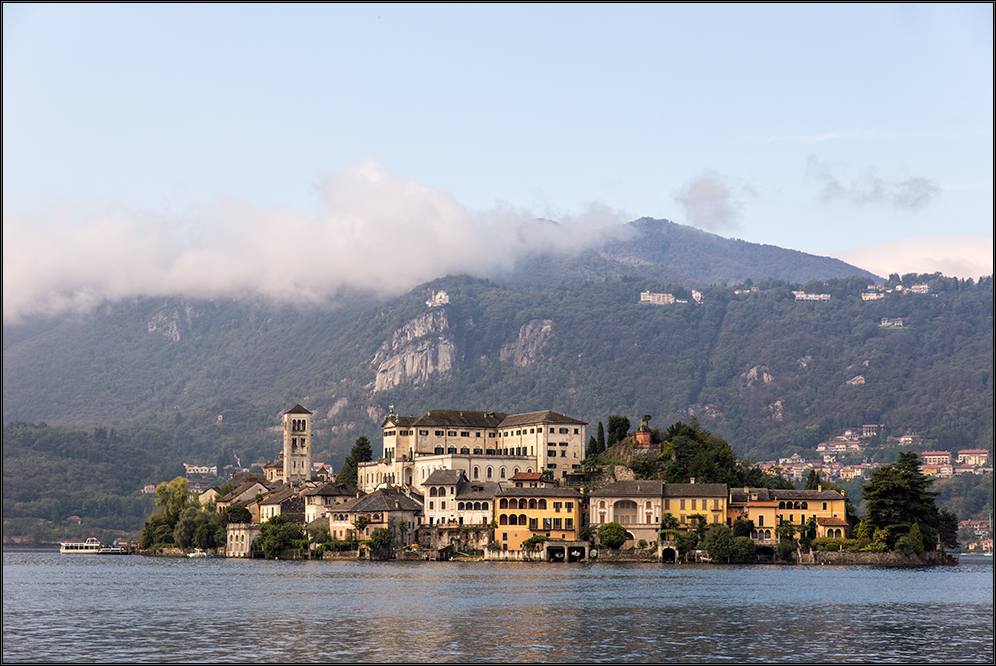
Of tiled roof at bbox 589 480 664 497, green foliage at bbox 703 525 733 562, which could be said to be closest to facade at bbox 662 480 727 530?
tiled roof at bbox 589 480 664 497

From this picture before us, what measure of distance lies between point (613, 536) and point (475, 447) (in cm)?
4122

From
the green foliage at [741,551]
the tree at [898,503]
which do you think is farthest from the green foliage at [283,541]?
the tree at [898,503]

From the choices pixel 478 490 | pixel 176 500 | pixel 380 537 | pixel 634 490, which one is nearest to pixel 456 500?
pixel 478 490

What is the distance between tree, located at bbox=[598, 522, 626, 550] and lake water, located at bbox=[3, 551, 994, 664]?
26.7m

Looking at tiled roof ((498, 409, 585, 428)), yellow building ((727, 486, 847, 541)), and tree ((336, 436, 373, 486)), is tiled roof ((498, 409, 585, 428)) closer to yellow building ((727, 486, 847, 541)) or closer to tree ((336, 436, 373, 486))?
tree ((336, 436, 373, 486))

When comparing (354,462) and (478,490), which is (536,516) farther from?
(354,462)

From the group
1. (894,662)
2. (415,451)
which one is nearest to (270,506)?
(415,451)

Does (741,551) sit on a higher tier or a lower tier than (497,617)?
higher

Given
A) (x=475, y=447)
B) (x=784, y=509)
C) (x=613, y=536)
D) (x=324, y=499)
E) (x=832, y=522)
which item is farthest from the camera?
(x=475, y=447)

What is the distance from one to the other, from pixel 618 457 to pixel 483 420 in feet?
83.2

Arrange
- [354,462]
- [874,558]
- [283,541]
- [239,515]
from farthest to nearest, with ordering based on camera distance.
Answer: [354,462], [239,515], [283,541], [874,558]

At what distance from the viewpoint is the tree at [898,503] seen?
140 metres

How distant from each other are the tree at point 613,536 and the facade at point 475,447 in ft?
81.0

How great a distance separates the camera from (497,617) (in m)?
70.8
